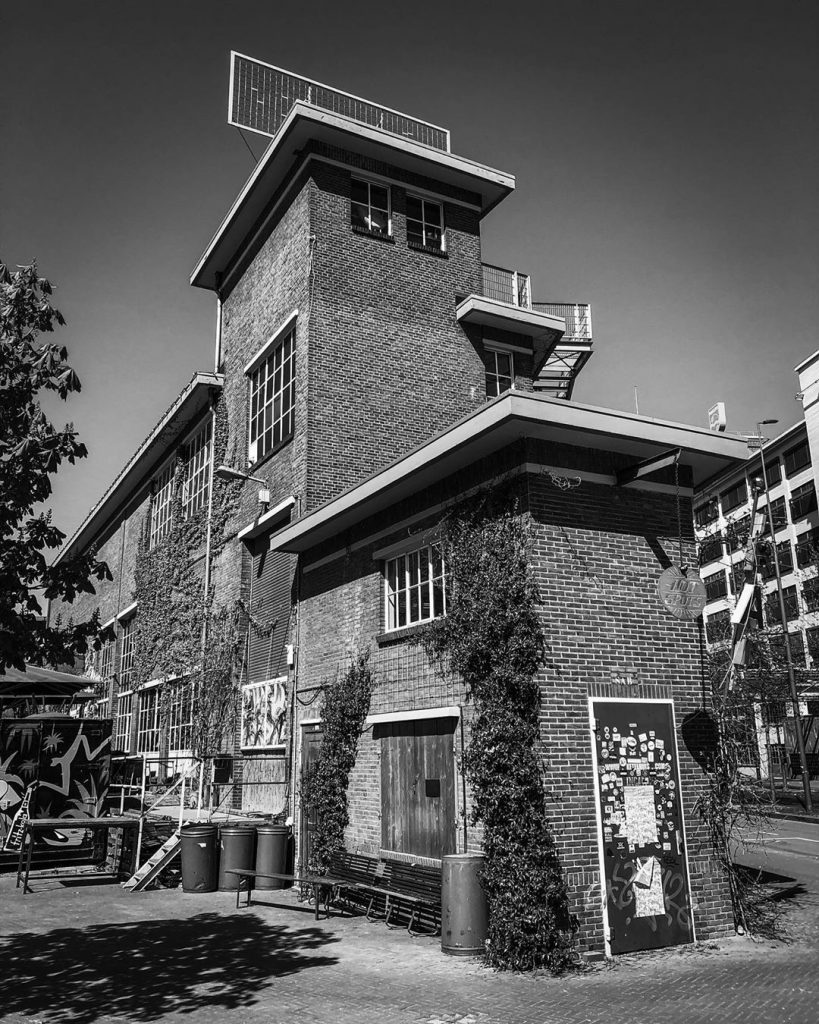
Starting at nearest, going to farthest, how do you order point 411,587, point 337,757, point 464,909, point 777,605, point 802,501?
point 464,909 → point 411,587 → point 337,757 → point 777,605 → point 802,501

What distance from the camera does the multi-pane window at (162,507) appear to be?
25.5 m

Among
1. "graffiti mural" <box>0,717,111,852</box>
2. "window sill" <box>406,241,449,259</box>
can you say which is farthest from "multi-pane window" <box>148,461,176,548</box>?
"window sill" <box>406,241,449,259</box>

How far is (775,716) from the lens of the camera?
35625 millimetres

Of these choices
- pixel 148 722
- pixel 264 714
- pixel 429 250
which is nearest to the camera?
pixel 264 714

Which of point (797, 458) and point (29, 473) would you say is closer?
point (29, 473)

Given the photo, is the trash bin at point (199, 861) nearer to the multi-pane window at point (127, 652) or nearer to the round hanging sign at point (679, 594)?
the round hanging sign at point (679, 594)

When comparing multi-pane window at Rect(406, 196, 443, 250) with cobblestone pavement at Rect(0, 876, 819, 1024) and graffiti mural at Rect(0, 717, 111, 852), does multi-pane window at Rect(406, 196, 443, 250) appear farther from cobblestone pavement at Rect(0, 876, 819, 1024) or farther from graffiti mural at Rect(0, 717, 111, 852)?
cobblestone pavement at Rect(0, 876, 819, 1024)

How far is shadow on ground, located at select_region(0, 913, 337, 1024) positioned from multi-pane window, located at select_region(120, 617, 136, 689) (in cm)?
1717

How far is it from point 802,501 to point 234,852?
1736 inches

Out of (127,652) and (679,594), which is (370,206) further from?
(127,652)

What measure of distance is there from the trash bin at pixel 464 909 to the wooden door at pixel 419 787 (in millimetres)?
1087

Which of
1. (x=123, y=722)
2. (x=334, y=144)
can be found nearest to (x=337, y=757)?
(x=334, y=144)

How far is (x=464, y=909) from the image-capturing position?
9.36 metres

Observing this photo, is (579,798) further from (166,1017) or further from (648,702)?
(166,1017)
